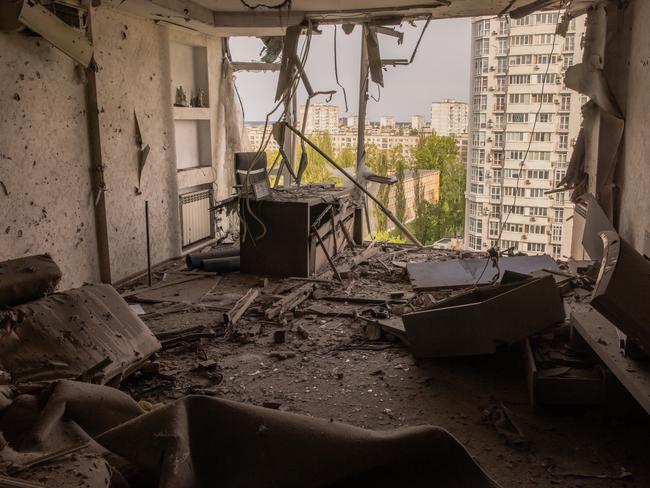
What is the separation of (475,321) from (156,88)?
4773 mm

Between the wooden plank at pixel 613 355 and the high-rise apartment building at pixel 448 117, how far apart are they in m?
11.2

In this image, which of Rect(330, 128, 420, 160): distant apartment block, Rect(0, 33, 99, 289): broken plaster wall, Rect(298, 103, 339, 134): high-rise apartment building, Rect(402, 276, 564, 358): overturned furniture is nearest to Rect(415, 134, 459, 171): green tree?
Rect(330, 128, 420, 160): distant apartment block

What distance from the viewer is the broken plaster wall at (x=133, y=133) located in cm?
566

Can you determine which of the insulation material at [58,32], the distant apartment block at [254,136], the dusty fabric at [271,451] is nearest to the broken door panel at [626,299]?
the dusty fabric at [271,451]

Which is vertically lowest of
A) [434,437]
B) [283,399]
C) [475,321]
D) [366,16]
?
[283,399]

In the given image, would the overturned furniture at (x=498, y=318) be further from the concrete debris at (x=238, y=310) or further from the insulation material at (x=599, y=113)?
the insulation material at (x=599, y=113)

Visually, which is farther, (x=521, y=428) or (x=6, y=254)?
(x=6, y=254)

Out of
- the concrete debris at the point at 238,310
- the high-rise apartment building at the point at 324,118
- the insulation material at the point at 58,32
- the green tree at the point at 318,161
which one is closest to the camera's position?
the insulation material at the point at 58,32

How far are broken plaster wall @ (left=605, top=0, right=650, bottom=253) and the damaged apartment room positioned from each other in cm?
4

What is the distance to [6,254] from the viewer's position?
4441 mm

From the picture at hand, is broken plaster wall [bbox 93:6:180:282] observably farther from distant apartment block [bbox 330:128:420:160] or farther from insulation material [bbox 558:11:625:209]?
distant apartment block [bbox 330:128:420:160]

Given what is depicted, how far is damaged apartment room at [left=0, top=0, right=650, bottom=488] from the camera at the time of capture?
159 centimetres

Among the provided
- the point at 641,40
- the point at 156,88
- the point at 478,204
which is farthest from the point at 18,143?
the point at 478,204

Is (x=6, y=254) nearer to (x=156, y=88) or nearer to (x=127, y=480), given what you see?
(x=156, y=88)
